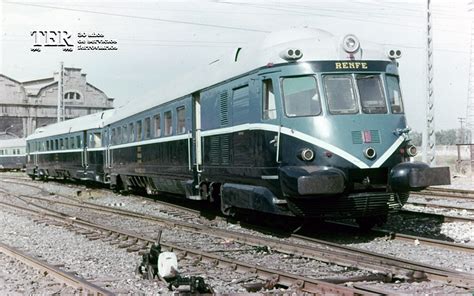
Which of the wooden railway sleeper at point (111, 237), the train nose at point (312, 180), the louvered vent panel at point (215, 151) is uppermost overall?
the louvered vent panel at point (215, 151)

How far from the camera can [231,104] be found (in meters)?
10.5

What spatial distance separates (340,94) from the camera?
29.7 ft

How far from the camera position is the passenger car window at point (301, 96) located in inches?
352

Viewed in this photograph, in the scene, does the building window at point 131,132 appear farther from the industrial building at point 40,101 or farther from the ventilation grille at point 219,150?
the industrial building at point 40,101

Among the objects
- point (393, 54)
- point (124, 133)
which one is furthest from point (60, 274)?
point (124, 133)

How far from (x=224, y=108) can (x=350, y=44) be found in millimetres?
2724

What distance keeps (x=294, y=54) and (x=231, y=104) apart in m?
1.87

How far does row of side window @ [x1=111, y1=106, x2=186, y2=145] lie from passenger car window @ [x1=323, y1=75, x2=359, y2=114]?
477cm

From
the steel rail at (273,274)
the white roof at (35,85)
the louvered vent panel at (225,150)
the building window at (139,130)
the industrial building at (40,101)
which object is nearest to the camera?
the steel rail at (273,274)

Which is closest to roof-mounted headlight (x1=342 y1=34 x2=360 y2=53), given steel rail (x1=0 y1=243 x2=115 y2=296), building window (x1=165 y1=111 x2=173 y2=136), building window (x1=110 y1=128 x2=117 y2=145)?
steel rail (x1=0 y1=243 x2=115 y2=296)

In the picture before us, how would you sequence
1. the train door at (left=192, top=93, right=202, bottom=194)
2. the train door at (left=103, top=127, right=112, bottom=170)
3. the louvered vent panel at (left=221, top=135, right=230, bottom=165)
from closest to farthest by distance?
the louvered vent panel at (left=221, top=135, right=230, bottom=165)
the train door at (left=192, top=93, right=202, bottom=194)
the train door at (left=103, top=127, right=112, bottom=170)

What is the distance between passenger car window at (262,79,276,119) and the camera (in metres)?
9.24

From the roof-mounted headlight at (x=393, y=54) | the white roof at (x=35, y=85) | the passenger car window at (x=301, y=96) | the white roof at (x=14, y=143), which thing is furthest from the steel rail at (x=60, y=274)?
the white roof at (x=35, y=85)

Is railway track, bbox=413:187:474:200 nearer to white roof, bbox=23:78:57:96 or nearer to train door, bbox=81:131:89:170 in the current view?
train door, bbox=81:131:89:170
